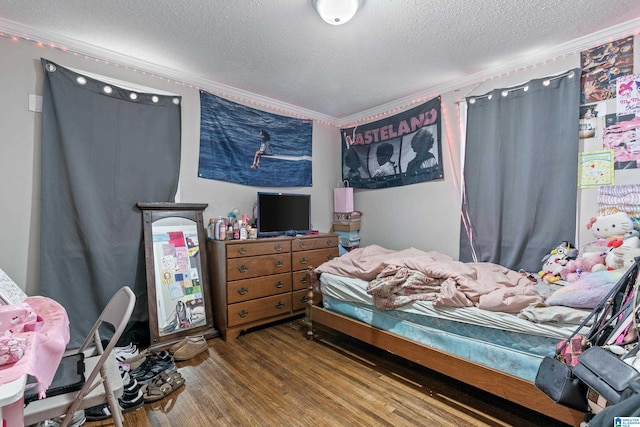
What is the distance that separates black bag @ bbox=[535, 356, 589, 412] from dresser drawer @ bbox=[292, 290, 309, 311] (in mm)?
2245

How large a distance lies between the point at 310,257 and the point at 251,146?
1.43 m

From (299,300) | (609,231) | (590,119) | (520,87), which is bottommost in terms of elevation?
(299,300)

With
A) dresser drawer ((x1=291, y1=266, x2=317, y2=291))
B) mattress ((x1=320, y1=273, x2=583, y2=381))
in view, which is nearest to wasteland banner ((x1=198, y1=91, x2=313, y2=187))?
dresser drawer ((x1=291, y1=266, x2=317, y2=291))

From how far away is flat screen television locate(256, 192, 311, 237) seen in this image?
3.14 metres

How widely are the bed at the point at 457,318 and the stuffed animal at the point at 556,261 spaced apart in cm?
22

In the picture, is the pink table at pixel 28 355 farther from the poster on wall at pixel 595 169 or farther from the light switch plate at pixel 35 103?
the poster on wall at pixel 595 169

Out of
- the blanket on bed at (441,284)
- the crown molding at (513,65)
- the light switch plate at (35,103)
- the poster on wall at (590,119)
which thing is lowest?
the blanket on bed at (441,284)

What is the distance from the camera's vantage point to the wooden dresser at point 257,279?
2715mm

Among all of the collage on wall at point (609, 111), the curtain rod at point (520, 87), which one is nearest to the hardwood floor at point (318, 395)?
the collage on wall at point (609, 111)

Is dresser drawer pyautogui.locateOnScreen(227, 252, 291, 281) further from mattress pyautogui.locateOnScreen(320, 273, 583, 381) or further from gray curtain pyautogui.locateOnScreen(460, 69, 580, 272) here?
gray curtain pyautogui.locateOnScreen(460, 69, 580, 272)

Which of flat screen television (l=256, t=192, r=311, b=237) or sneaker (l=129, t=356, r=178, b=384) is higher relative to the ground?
flat screen television (l=256, t=192, r=311, b=237)

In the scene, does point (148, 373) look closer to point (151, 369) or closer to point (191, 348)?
point (151, 369)

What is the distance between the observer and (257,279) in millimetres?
2871

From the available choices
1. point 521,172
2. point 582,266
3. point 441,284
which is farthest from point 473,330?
point 521,172
